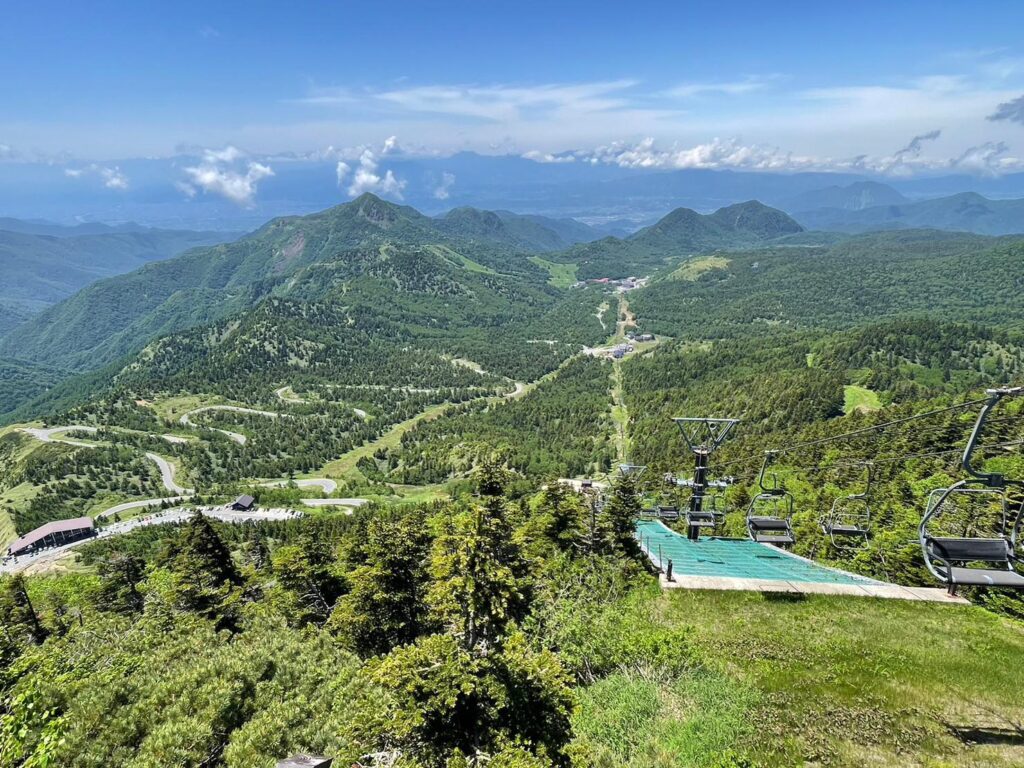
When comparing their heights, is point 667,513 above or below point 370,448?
above

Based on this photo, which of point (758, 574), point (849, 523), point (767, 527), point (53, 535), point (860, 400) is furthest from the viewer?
point (860, 400)

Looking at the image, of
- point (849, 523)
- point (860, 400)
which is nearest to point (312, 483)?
point (849, 523)

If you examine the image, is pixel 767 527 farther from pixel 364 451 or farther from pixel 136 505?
pixel 136 505

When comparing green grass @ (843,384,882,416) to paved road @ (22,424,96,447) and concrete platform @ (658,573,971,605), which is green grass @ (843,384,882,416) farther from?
paved road @ (22,424,96,447)

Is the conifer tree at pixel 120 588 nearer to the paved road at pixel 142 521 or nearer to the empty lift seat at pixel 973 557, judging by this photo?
the paved road at pixel 142 521

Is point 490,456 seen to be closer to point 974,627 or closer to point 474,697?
point 474,697

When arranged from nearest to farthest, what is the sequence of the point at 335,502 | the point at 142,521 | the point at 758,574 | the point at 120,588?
the point at 758,574 → the point at 120,588 → the point at 142,521 → the point at 335,502

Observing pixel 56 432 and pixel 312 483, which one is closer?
pixel 312 483

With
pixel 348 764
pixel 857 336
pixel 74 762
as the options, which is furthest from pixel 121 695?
pixel 857 336
